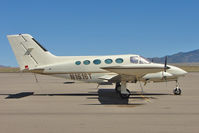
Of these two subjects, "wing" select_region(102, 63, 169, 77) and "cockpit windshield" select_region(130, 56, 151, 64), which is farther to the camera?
"cockpit windshield" select_region(130, 56, 151, 64)

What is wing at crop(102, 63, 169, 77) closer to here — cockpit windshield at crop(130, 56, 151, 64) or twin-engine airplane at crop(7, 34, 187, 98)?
twin-engine airplane at crop(7, 34, 187, 98)

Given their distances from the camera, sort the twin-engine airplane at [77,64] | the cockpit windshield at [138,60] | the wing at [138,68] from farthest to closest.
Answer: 1. the twin-engine airplane at [77,64]
2. the cockpit windshield at [138,60]
3. the wing at [138,68]

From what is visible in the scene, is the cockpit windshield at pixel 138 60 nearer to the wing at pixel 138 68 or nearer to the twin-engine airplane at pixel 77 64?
A: the twin-engine airplane at pixel 77 64

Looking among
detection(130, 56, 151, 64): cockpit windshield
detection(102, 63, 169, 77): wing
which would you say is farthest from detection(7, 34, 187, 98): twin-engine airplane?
detection(102, 63, 169, 77): wing

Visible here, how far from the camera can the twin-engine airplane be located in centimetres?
1377

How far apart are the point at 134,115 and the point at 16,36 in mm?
10280

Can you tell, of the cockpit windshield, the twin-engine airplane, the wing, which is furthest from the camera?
the twin-engine airplane

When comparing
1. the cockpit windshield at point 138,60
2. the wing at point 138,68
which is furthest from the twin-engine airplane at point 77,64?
the wing at point 138,68

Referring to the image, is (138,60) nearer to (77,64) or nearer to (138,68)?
(138,68)

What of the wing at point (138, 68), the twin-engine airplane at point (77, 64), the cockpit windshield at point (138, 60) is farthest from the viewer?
the twin-engine airplane at point (77, 64)

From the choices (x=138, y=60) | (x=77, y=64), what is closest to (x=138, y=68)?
(x=138, y=60)

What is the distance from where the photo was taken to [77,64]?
1438 centimetres

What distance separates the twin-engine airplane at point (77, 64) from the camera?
13773mm

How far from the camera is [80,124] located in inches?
288
